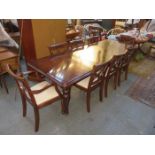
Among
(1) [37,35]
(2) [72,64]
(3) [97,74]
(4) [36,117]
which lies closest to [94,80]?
(3) [97,74]

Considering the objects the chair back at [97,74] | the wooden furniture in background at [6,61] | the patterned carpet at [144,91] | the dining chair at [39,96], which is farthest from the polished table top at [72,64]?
the patterned carpet at [144,91]

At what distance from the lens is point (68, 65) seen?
7.09 ft

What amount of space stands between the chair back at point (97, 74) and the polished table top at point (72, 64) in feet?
0.34

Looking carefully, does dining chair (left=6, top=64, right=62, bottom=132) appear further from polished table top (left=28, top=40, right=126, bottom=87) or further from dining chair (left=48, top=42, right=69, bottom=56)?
dining chair (left=48, top=42, right=69, bottom=56)

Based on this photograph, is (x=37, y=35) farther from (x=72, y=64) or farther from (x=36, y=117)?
(x=36, y=117)

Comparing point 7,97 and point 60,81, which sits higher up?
point 60,81

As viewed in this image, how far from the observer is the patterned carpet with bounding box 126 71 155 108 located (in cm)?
259

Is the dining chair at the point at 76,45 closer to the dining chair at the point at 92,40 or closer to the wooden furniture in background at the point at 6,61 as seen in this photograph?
the dining chair at the point at 92,40

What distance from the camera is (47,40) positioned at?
296 centimetres

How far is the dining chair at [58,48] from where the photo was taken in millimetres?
2541

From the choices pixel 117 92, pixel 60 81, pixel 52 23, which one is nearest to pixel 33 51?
pixel 52 23

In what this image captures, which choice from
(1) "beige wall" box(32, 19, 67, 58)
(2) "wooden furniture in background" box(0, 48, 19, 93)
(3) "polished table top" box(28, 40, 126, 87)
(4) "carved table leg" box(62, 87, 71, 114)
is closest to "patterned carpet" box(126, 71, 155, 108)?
(3) "polished table top" box(28, 40, 126, 87)

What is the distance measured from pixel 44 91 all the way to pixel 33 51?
118 centimetres
